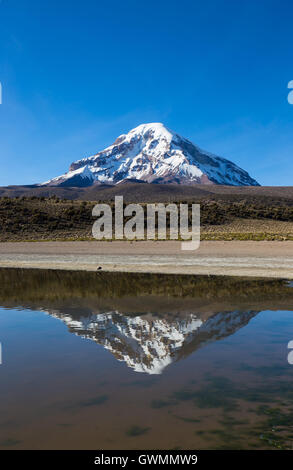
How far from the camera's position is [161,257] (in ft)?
88.0

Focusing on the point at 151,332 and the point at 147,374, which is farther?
the point at 151,332

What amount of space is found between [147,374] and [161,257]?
2037 cm

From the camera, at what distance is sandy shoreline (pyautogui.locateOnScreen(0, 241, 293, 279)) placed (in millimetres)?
21781

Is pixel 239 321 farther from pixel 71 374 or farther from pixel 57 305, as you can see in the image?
pixel 57 305

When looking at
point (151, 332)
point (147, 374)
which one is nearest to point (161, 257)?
point (151, 332)

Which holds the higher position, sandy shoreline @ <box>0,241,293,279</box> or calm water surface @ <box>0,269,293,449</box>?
sandy shoreline @ <box>0,241,293,279</box>

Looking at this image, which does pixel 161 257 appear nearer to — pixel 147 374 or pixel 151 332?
pixel 151 332

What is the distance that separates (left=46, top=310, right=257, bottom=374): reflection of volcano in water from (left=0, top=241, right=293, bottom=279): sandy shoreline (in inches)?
389

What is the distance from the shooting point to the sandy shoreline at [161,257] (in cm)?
2178

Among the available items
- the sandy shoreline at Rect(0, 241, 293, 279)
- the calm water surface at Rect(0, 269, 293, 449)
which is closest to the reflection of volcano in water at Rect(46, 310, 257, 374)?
the calm water surface at Rect(0, 269, 293, 449)

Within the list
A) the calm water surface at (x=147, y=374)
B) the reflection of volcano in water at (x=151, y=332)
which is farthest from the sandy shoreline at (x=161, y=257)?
the reflection of volcano in water at (x=151, y=332)

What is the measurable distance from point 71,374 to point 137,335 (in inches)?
102

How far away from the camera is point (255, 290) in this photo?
15281 millimetres

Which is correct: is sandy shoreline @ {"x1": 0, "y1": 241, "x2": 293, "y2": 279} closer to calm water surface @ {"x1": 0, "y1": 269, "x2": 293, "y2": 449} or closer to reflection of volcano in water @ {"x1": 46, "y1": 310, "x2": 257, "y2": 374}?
calm water surface @ {"x1": 0, "y1": 269, "x2": 293, "y2": 449}
